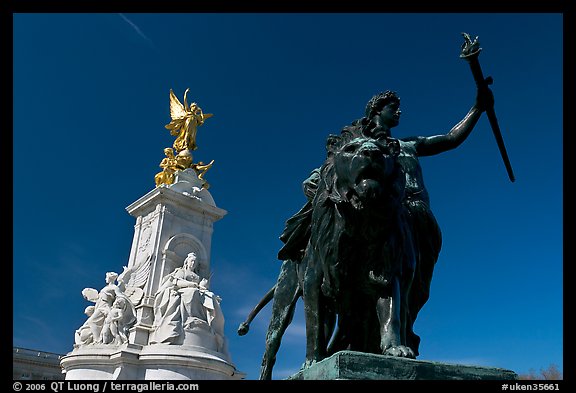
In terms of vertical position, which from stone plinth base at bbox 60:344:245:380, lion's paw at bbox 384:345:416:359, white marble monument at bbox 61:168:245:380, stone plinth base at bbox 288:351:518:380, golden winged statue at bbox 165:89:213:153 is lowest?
stone plinth base at bbox 288:351:518:380

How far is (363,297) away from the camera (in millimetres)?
4559

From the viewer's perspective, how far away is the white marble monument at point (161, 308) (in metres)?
16.3

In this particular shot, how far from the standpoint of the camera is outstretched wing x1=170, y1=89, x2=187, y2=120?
969 inches

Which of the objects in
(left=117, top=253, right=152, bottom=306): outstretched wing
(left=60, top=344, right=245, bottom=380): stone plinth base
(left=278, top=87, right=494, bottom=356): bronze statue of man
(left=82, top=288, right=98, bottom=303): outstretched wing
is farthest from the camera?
(left=82, top=288, right=98, bottom=303): outstretched wing

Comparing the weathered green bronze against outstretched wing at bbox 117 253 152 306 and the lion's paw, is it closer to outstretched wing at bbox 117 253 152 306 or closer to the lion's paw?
the lion's paw

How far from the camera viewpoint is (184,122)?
2431 cm

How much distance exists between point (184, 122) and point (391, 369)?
71.1 feet

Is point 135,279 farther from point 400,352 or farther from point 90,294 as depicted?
point 400,352

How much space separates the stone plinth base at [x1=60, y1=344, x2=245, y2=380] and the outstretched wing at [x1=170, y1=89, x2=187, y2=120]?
10.8 metres

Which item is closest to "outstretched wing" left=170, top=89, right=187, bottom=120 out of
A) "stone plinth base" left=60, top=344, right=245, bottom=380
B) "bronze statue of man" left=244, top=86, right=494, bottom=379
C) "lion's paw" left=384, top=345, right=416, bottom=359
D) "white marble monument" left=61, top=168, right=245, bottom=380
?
"white marble monument" left=61, top=168, right=245, bottom=380

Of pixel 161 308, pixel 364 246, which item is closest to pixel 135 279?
pixel 161 308
